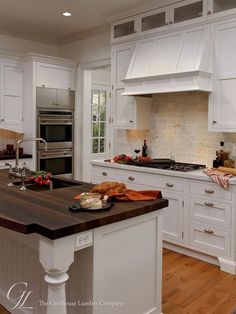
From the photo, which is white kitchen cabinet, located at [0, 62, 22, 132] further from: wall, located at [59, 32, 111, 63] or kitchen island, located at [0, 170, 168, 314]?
kitchen island, located at [0, 170, 168, 314]

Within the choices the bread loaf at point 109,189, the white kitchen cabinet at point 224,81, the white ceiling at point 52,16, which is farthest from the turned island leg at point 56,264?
the white ceiling at point 52,16

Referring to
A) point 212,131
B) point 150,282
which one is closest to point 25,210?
point 150,282

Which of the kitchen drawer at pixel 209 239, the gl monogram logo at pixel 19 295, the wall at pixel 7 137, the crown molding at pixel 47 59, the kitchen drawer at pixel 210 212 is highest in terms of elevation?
the crown molding at pixel 47 59

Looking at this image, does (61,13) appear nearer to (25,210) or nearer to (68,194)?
(68,194)

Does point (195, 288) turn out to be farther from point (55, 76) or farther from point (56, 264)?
point (55, 76)

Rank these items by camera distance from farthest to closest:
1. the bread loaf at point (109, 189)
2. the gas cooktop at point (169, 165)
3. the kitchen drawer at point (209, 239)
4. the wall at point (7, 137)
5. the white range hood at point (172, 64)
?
the wall at point (7, 137), the gas cooktop at point (169, 165), the white range hood at point (172, 64), the kitchen drawer at point (209, 239), the bread loaf at point (109, 189)

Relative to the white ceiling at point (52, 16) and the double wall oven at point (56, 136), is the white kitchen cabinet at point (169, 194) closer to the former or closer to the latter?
the double wall oven at point (56, 136)

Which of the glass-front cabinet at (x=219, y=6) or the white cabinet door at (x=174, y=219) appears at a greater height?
the glass-front cabinet at (x=219, y=6)

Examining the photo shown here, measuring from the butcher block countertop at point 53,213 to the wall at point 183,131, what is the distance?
1966 millimetres

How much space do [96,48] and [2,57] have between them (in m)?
1.50

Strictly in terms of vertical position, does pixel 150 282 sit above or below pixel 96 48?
below

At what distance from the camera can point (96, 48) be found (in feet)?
18.0

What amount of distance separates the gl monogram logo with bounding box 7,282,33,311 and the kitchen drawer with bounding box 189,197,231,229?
1879 millimetres

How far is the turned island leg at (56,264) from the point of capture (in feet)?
5.31
